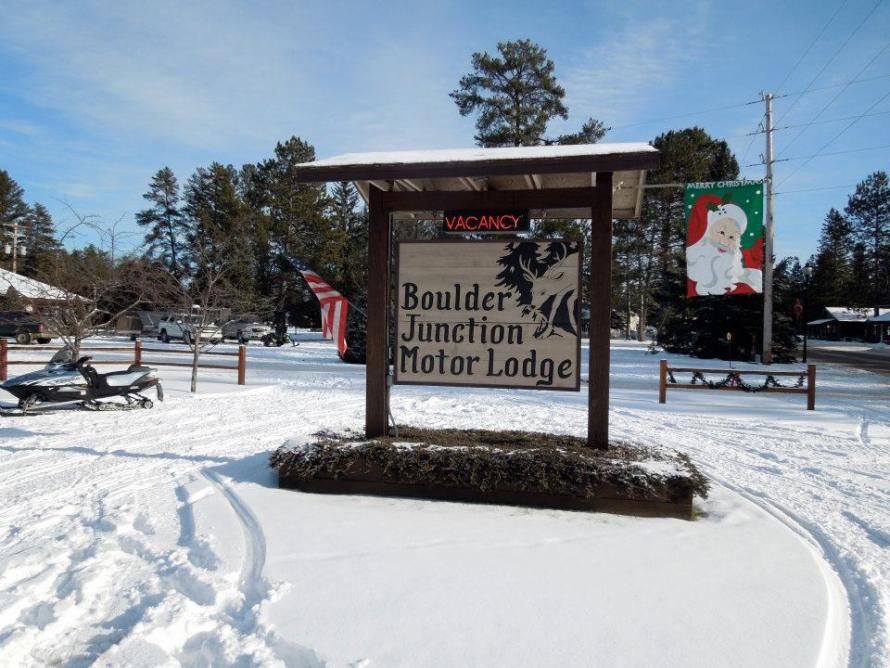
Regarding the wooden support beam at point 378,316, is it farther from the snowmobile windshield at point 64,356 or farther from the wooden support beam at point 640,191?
the snowmobile windshield at point 64,356

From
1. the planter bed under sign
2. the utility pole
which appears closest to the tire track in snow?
the planter bed under sign

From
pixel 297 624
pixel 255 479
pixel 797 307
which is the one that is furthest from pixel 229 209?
pixel 297 624

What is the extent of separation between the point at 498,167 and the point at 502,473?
2.78 metres

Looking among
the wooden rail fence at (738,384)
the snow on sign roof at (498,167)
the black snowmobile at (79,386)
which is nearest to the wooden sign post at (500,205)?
the snow on sign roof at (498,167)

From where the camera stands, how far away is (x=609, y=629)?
3.19 metres

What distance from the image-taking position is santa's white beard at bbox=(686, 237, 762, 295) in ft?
53.8

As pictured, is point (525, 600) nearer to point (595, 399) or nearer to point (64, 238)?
point (595, 399)

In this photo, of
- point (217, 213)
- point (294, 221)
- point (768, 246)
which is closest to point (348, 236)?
point (294, 221)

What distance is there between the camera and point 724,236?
16250 millimetres

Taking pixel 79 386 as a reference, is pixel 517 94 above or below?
above

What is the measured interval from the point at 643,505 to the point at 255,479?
369 centimetres

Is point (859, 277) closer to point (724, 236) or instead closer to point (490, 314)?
point (724, 236)

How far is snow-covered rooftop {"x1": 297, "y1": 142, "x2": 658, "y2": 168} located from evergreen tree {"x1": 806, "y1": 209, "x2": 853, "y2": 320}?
70.6 m

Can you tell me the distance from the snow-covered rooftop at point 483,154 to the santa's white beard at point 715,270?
11.7 m
